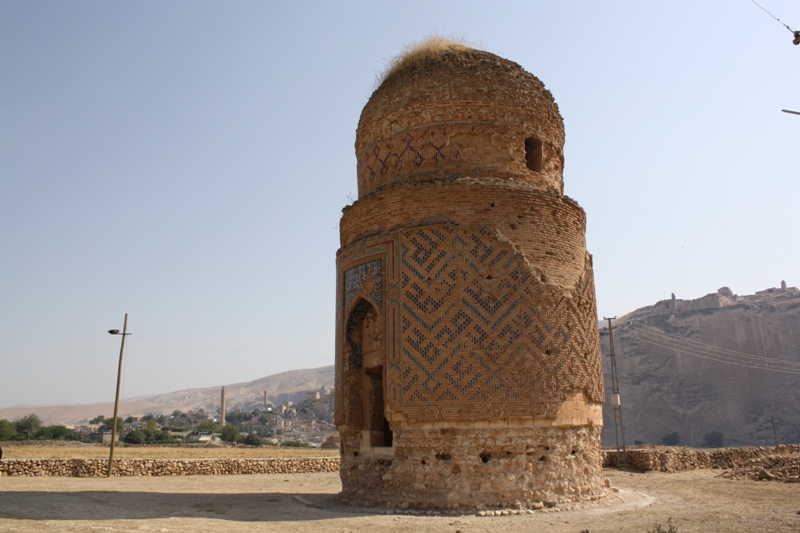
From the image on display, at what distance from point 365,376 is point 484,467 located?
10.0 ft

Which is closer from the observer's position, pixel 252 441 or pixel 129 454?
pixel 129 454

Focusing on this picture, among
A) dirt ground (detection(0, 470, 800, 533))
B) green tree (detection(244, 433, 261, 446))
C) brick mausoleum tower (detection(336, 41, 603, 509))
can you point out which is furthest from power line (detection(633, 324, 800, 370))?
brick mausoleum tower (detection(336, 41, 603, 509))

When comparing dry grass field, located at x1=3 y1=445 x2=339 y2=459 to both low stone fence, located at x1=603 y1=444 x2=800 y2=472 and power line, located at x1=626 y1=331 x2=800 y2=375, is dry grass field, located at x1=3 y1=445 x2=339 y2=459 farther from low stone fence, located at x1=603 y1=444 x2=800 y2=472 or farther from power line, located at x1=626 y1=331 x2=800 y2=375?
power line, located at x1=626 y1=331 x2=800 y2=375

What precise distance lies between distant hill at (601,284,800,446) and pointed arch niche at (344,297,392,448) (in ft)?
186

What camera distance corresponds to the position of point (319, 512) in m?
10.2

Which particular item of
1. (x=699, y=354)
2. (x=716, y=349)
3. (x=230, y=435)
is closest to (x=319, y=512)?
(x=230, y=435)

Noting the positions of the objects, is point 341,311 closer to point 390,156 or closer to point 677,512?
point 390,156

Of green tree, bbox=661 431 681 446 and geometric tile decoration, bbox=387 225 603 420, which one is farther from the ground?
geometric tile decoration, bbox=387 225 603 420

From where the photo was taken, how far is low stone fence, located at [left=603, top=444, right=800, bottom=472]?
19.8 meters

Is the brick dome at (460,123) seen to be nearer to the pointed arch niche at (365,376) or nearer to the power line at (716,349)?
the pointed arch niche at (365,376)

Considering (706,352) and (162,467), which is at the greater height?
(706,352)

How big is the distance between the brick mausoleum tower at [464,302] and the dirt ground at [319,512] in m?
0.81

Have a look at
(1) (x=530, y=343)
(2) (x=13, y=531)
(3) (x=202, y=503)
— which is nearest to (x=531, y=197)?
(1) (x=530, y=343)

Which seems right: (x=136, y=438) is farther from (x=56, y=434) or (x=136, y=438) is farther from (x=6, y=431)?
(x=6, y=431)
